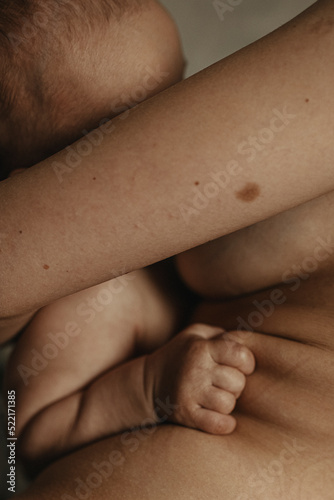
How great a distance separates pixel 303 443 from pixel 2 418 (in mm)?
576

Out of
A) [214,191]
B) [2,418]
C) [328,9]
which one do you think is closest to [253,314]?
[214,191]

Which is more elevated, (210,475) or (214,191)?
(214,191)

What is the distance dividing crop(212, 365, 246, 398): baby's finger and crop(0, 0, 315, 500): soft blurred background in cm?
56

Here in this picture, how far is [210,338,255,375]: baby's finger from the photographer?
Result: 1.69 feet

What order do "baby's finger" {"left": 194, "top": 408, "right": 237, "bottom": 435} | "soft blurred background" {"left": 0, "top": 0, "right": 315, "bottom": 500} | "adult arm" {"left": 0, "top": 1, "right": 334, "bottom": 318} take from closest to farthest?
Answer: "adult arm" {"left": 0, "top": 1, "right": 334, "bottom": 318} → "baby's finger" {"left": 194, "top": 408, "right": 237, "bottom": 435} → "soft blurred background" {"left": 0, "top": 0, "right": 315, "bottom": 500}

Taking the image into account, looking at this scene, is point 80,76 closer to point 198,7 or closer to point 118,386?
point 118,386

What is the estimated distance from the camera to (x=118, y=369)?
0.61 m

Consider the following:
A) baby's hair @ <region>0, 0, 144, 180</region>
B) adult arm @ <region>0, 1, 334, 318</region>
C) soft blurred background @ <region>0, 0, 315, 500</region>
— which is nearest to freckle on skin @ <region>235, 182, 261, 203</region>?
adult arm @ <region>0, 1, 334, 318</region>

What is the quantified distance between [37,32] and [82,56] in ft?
0.22

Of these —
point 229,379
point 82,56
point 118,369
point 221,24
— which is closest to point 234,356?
point 229,379

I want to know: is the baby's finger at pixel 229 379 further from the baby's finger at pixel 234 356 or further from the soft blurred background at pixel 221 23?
the soft blurred background at pixel 221 23

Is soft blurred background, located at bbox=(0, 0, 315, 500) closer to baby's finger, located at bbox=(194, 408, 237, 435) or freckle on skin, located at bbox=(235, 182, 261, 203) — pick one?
baby's finger, located at bbox=(194, 408, 237, 435)

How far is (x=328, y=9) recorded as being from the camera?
0.36 metres

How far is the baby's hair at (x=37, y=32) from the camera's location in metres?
0.58
